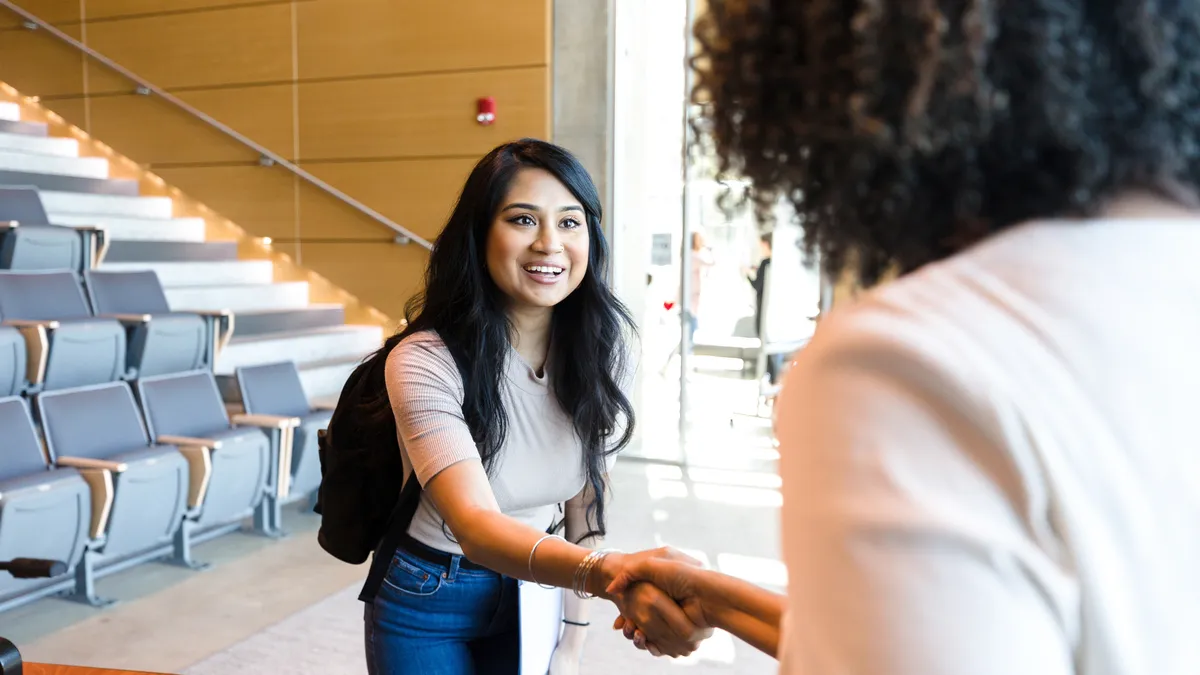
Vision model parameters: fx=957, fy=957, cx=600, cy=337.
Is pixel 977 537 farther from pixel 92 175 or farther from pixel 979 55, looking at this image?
pixel 92 175

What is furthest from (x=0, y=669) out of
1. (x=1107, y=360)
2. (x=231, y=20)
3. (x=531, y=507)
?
(x=231, y=20)

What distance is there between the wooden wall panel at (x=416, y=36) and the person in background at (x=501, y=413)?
5174 mm

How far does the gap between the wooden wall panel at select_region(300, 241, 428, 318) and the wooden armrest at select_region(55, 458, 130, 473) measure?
360cm

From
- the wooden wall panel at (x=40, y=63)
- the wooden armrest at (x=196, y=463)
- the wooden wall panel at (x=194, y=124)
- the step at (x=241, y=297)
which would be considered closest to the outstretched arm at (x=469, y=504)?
the wooden armrest at (x=196, y=463)

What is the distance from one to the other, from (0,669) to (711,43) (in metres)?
1.12

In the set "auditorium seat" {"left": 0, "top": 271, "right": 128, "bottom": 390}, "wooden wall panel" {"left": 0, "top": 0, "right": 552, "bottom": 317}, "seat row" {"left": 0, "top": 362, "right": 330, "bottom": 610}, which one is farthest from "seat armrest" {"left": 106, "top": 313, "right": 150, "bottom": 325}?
"wooden wall panel" {"left": 0, "top": 0, "right": 552, "bottom": 317}

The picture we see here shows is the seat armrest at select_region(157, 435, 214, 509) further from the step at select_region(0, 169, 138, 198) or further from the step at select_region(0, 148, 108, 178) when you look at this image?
the step at select_region(0, 148, 108, 178)

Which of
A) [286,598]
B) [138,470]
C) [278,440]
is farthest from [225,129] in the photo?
[286,598]

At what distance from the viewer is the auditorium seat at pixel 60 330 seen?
13.6ft

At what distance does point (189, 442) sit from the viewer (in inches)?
160

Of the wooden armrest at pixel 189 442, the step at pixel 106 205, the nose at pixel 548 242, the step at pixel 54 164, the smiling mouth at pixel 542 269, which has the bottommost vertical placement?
the wooden armrest at pixel 189 442

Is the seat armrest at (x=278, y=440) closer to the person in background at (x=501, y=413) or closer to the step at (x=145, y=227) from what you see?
the step at (x=145, y=227)

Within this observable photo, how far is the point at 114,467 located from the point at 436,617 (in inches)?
102

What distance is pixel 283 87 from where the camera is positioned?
294 inches
